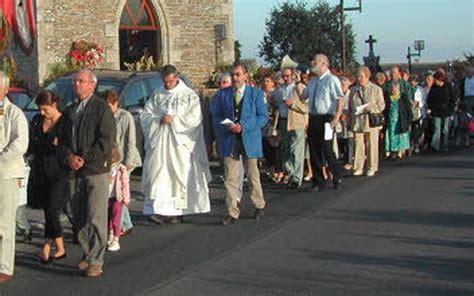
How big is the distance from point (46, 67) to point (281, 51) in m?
28.4

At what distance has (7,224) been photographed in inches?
321

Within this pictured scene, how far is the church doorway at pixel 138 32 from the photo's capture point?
84.5 feet

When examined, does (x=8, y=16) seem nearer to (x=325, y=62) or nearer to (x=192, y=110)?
(x=192, y=110)

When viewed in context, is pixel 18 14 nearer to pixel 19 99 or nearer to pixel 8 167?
pixel 19 99

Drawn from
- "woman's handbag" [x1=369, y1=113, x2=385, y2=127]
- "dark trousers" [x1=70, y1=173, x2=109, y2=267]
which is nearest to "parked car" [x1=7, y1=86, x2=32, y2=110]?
"woman's handbag" [x1=369, y1=113, x2=385, y2=127]

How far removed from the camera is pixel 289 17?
168 ft

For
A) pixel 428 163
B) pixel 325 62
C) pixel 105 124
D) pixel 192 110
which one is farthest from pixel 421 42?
pixel 105 124

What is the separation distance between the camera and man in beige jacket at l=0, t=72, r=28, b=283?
8062 mm

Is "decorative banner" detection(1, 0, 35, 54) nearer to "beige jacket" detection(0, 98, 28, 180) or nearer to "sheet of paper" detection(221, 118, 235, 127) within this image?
"sheet of paper" detection(221, 118, 235, 127)

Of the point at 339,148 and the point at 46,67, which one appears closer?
the point at 339,148

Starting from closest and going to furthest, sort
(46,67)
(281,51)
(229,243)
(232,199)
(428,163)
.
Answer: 1. (229,243)
2. (232,199)
3. (428,163)
4. (46,67)
5. (281,51)

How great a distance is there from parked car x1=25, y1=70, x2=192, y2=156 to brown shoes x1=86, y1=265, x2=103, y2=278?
21.8 feet

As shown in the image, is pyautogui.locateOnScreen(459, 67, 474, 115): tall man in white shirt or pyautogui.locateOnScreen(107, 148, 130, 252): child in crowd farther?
pyautogui.locateOnScreen(459, 67, 474, 115): tall man in white shirt

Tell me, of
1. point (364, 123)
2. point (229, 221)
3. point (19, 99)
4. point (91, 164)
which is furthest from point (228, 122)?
point (19, 99)
